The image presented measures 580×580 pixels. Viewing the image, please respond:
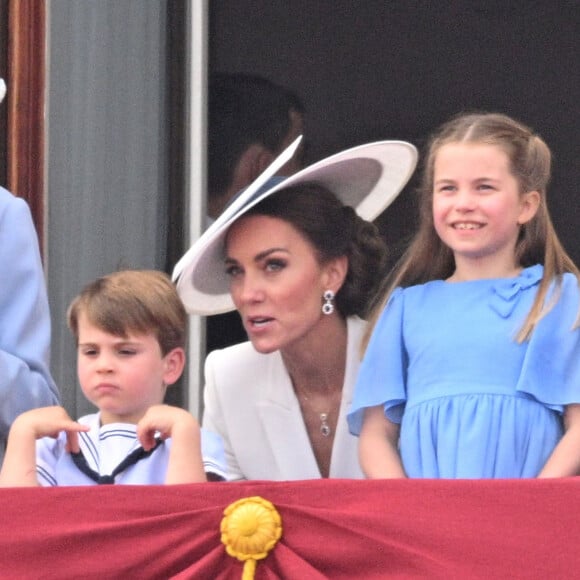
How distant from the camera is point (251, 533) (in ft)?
9.18

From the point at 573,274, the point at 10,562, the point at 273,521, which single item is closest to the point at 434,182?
the point at 573,274

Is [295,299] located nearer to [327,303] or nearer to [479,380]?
[327,303]

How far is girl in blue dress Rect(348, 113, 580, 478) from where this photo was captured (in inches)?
125

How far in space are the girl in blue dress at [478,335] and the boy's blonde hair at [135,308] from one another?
38cm

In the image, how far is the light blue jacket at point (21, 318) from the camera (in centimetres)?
332

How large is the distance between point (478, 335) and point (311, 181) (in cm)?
61

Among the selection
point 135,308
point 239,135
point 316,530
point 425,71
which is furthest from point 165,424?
point 425,71

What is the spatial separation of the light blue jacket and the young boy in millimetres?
84

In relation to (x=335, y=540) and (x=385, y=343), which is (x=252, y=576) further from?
(x=385, y=343)

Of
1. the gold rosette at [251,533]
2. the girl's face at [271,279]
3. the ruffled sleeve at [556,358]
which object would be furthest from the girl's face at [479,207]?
the gold rosette at [251,533]

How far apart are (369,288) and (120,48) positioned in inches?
39.7

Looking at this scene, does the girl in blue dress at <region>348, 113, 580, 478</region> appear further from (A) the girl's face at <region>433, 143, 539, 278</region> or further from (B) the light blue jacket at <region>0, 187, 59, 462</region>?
(B) the light blue jacket at <region>0, 187, 59, 462</region>

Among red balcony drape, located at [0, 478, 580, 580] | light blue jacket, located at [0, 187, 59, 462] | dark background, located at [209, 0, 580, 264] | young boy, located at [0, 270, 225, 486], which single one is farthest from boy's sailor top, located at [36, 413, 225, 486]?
dark background, located at [209, 0, 580, 264]

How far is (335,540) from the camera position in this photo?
2.79 metres
